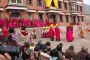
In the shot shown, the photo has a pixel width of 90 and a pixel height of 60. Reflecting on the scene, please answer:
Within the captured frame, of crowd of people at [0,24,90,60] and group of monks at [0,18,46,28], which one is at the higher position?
crowd of people at [0,24,90,60]

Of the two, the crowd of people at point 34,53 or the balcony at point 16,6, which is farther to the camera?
the balcony at point 16,6

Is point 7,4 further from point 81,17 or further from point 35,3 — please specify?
point 81,17

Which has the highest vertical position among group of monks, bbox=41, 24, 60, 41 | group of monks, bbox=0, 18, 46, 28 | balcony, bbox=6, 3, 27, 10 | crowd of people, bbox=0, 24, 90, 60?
balcony, bbox=6, 3, 27, 10

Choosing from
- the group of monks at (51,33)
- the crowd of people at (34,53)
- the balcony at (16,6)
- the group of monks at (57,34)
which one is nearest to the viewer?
the crowd of people at (34,53)

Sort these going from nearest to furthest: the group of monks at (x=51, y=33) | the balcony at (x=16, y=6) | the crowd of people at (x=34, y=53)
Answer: the crowd of people at (x=34, y=53) → the group of monks at (x=51, y=33) → the balcony at (x=16, y=6)

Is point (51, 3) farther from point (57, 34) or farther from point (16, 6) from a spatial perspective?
point (57, 34)

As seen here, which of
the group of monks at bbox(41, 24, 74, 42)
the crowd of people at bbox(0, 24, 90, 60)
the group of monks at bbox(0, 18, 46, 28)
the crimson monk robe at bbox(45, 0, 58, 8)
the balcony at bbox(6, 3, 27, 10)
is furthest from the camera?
the crimson monk robe at bbox(45, 0, 58, 8)

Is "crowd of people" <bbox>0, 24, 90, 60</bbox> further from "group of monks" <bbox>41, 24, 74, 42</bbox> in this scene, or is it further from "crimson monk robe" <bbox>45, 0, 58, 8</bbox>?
"crimson monk robe" <bbox>45, 0, 58, 8</bbox>

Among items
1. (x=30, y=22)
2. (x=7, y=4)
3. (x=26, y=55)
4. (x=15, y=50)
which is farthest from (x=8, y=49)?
(x=7, y=4)

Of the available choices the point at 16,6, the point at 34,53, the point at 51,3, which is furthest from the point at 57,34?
the point at 51,3

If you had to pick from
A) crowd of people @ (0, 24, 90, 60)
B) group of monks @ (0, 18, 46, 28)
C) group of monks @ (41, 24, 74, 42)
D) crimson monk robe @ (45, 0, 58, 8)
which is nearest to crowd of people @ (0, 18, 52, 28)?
group of monks @ (0, 18, 46, 28)

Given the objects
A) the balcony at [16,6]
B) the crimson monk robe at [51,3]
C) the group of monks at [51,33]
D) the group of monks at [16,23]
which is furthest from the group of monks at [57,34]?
the crimson monk robe at [51,3]

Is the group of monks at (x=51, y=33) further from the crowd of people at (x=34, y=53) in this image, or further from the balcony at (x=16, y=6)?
the crowd of people at (x=34, y=53)

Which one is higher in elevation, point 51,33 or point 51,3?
point 51,3
